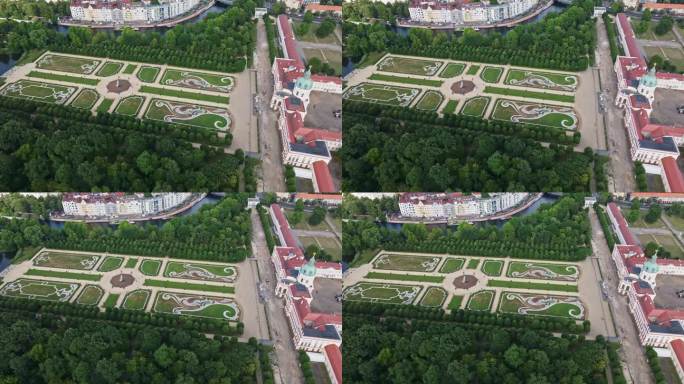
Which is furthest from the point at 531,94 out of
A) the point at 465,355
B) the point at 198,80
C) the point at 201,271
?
the point at 201,271

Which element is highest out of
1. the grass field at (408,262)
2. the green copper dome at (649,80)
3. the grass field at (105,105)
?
the green copper dome at (649,80)

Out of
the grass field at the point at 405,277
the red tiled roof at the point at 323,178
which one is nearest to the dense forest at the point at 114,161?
the red tiled roof at the point at 323,178

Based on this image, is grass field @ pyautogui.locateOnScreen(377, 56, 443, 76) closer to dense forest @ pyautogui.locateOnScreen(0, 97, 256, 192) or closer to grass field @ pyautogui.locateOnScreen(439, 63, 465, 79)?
grass field @ pyautogui.locateOnScreen(439, 63, 465, 79)

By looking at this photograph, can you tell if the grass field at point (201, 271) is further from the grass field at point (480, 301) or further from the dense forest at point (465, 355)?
the grass field at point (480, 301)

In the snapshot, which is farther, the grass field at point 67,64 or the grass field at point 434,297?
the grass field at point 67,64

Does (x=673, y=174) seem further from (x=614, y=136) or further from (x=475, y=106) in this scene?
(x=475, y=106)

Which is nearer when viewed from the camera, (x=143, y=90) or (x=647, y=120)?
(x=647, y=120)

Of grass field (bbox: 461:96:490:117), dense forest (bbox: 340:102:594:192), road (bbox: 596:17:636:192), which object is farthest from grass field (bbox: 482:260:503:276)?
grass field (bbox: 461:96:490:117)
